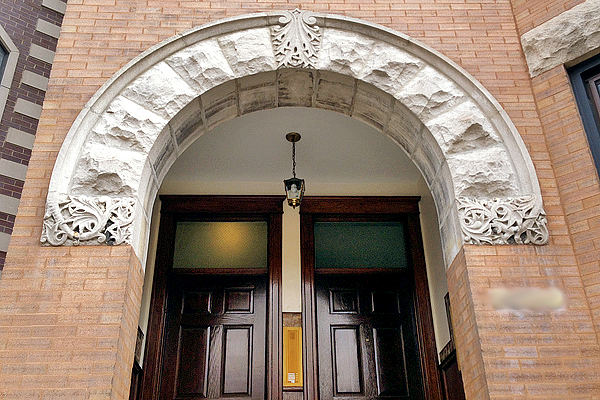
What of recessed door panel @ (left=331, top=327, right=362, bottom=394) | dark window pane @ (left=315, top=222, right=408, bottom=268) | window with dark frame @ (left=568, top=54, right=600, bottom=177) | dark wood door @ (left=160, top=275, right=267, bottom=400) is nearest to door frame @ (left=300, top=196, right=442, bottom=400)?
dark window pane @ (left=315, top=222, right=408, bottom=268)

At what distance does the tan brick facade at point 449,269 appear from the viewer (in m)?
3.41

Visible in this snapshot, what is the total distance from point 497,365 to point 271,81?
2.70 metres

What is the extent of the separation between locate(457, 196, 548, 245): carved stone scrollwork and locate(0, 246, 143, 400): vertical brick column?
Result: 2.28m

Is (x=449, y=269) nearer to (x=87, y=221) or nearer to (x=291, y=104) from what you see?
(x=291, y=104)

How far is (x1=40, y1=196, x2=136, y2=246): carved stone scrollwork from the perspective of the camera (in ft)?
12.3

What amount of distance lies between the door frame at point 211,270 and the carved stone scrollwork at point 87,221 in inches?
106

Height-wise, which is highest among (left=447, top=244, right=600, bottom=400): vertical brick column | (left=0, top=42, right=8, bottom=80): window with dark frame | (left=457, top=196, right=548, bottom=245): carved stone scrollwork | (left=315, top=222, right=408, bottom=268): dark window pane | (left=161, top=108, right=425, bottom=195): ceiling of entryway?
(left=161, top=108, right=425, bottom=195): ceiling of entryway

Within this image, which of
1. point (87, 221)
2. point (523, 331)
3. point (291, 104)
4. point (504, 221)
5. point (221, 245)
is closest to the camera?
point (523, 331)

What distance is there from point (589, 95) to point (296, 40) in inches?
90.2

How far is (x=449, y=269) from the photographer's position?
4.17 meters

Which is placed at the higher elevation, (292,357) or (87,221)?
(87,221)

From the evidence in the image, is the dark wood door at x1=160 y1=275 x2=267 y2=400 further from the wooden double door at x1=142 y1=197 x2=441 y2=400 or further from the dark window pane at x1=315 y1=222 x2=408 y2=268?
the dark window pane at x1=315 y1=222 x2=408 y2=268

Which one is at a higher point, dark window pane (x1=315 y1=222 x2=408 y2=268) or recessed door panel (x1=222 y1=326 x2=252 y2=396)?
dark window pane (x1=315 y1=222 x2=408 y2=268)

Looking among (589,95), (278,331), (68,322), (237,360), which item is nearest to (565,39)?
(589,95)
